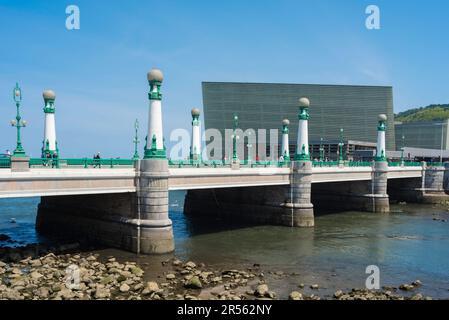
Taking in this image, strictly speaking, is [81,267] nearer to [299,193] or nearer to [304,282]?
[304,282]

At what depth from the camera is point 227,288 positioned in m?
22.4

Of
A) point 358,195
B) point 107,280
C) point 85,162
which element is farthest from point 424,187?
point 107,280

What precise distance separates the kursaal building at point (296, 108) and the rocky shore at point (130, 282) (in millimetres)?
83639

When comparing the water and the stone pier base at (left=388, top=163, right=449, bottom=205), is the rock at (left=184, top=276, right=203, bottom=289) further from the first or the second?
the stone pier base at (left=388, top=163, right=449, bottom=205)

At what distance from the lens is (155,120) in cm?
2883

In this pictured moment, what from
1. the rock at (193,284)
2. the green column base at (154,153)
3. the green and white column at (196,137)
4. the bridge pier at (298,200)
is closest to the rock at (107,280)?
the rock at (193,284)

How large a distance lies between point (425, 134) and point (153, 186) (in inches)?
4273

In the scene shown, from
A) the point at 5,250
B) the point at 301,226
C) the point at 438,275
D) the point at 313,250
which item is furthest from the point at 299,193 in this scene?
the point at 5,250

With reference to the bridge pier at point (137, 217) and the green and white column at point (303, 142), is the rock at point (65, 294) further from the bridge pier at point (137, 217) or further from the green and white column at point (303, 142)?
the green and white column at point (303, 142)

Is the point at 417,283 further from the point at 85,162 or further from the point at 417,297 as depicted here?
the point at 85,162

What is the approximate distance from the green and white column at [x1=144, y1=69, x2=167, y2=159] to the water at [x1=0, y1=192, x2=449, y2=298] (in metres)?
7.03

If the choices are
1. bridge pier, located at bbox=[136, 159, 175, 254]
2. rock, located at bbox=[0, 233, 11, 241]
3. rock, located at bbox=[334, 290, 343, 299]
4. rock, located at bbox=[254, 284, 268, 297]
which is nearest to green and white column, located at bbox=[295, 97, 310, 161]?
bridge pier, located at bbox=[136, 159, 175, 254]

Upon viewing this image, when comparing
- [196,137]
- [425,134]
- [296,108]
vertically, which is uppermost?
[296,108]

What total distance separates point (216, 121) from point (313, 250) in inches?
3403
